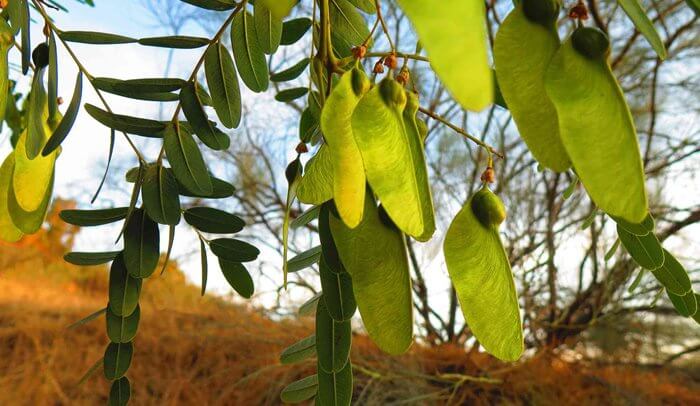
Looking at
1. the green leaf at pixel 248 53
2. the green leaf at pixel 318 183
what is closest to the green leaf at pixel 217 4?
the green leaf at pixel 248 53

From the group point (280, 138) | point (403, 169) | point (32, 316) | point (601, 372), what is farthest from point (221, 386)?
point (403, 169)

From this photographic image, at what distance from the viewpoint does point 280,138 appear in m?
1.33

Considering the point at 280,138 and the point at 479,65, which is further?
the point at 280,138

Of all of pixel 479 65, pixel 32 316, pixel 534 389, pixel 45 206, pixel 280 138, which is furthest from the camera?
pixel 280 138

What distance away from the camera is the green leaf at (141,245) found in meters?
0.22

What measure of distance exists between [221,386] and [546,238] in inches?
26.2

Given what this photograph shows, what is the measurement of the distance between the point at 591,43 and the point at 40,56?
21 centimetres

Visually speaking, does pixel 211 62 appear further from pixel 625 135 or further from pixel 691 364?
pixel 691 364

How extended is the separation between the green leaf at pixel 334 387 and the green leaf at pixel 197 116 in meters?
0.09

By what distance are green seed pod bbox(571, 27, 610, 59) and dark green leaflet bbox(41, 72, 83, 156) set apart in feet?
0.54

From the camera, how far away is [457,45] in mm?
68

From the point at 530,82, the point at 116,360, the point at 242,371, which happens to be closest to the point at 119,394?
the point at 116,360

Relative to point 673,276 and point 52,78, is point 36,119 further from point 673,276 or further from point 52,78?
point 673,276

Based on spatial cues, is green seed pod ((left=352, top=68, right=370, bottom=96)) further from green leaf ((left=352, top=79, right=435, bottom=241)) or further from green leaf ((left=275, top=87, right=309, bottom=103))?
green leaf ((left=275, top=87, right=309, bottom=103))
